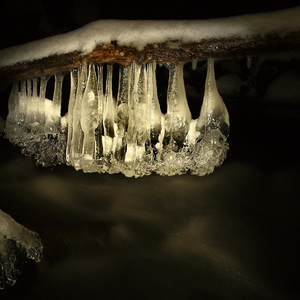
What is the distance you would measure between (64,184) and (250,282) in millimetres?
3045

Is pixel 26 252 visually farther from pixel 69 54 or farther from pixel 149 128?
pixel 69 54

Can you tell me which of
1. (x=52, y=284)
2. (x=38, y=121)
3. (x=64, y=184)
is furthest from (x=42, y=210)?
(x=38, y=121)

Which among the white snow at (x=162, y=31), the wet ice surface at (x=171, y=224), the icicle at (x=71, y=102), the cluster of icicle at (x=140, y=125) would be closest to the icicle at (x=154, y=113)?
the cluster of icicle at (x=140, y=125)

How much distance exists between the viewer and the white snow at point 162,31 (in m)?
1.59

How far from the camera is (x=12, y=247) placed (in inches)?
97.9

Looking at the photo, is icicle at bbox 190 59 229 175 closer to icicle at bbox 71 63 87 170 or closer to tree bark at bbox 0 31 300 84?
tree bark at bbox 0 31 300 84

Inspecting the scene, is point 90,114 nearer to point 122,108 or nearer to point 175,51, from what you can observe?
point 122,108

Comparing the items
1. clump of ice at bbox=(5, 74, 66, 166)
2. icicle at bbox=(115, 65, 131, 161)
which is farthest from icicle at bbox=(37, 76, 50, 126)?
icicle at bbox=(115, 65, 131, 161)

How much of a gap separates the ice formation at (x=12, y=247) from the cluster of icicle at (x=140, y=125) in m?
0.84

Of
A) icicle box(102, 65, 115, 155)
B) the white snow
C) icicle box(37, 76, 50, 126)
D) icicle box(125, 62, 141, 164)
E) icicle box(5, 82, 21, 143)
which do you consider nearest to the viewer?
the white snow

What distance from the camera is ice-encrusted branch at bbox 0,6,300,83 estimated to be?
161cm

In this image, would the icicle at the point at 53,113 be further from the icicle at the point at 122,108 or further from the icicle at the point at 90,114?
the icicle at the point at 122,108

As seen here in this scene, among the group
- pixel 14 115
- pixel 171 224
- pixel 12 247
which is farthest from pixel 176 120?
pixel 171 224

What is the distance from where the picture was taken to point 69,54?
2.01m
